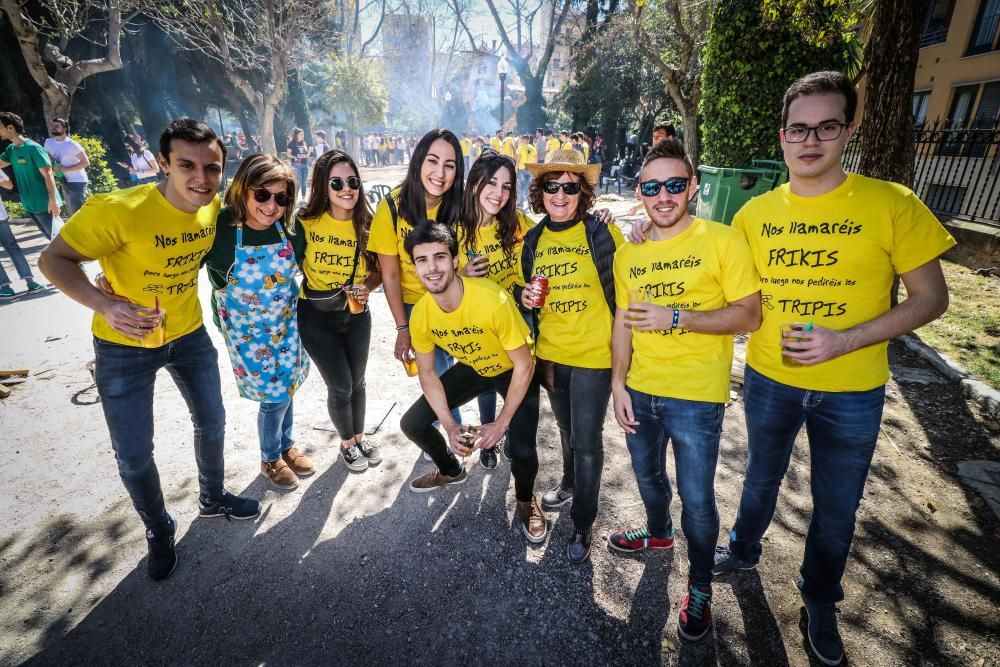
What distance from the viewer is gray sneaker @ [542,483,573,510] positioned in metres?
3.35

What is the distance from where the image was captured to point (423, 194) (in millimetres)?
3229

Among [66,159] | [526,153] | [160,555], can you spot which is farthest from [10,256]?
[526,153]

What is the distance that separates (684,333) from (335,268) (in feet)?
7.47

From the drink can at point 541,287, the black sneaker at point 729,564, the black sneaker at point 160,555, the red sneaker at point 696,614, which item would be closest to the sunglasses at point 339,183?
the drink can at point 541,287

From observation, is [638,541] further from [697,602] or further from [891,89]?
[891,89]

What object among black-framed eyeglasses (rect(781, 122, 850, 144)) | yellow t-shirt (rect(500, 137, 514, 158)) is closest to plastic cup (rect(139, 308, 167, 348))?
black-framed eyeglasses (rect(781, 122, 850, 144))

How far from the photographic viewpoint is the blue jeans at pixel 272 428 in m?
3.41

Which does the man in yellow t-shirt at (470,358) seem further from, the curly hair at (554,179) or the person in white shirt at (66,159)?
the person in white shirt at (66,159)

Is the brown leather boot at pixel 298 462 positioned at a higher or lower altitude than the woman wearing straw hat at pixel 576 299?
lower

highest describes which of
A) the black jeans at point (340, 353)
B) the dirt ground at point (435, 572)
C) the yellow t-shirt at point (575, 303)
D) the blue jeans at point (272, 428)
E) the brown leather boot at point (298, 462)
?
the yellow t-shirt at point (575, 303)

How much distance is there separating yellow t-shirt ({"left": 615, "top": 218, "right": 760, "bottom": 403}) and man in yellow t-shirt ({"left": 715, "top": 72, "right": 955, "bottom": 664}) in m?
0.18

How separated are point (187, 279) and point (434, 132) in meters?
1.84

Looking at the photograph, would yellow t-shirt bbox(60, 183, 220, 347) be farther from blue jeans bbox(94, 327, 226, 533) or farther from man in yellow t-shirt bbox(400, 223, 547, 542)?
man in yellow t-shirt bbox(400, 223, 547, 542)

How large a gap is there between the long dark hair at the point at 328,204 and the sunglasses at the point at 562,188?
1289mm
